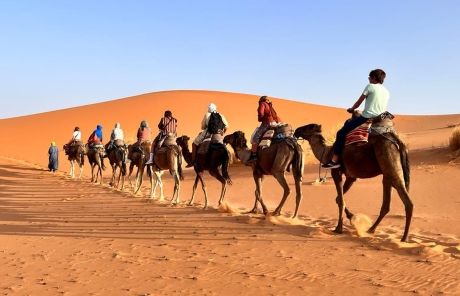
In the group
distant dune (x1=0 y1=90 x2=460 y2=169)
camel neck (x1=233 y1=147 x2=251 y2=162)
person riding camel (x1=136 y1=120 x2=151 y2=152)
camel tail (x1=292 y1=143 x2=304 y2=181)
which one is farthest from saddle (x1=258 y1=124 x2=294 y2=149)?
distant dune (x1=0 y1=90 x2=460 y2=169)

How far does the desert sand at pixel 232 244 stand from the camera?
595 cm

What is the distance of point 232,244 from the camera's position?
27.1 feet

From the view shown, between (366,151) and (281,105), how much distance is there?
239 ft

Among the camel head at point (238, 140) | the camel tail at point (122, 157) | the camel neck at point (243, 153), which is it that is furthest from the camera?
the camel tail at point (122, 157)

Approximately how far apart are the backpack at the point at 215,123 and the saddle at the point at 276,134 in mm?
2066

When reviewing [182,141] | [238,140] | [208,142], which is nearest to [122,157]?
[182,141]

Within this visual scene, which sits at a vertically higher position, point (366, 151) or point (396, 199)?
point (366, 151)

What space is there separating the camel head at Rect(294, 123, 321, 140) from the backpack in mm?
2794

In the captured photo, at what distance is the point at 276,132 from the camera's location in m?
11.3

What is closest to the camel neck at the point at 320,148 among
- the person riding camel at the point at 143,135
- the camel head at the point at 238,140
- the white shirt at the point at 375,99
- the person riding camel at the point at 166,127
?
the white shirt at the point at 375,99

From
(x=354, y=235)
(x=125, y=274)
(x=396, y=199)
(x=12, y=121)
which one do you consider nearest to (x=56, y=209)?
(x=125, y=274)

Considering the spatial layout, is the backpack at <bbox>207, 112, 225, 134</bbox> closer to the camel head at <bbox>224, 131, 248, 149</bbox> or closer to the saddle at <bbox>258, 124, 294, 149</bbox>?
the camel head at <bbox>224, 131, 248, 149</bbox>

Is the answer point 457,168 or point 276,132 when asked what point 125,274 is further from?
point 457,168

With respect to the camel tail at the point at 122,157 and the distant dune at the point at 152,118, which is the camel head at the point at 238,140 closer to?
the camel tail at the point at 122,157
